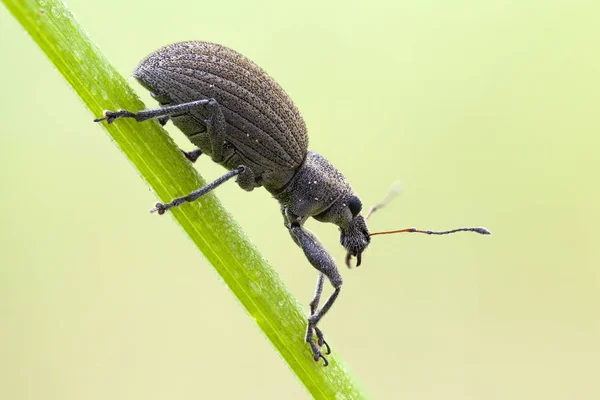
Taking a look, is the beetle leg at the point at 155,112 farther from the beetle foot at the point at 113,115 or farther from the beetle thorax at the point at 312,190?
the beetle thorax at the point at 312,190

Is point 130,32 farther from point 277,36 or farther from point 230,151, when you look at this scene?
point 230,151

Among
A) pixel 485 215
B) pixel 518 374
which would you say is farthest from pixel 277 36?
pixel 518 374

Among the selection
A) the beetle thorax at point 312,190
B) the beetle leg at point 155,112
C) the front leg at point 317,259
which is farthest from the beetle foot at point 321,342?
the beetle leg at point 155,112

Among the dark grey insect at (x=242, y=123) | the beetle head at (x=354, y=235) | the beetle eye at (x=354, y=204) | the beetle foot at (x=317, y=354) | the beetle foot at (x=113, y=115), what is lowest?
the beetle head at (x=354, y=235)

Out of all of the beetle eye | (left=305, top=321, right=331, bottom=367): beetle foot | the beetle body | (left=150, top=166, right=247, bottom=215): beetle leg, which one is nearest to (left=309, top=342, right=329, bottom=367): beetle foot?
(left=305, top=321, right=331, bottom=367): beetle foot

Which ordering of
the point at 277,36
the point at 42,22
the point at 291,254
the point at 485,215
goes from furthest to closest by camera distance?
the point at 277,36
the point at 485,215
the point at 291,254
the point at 42,22

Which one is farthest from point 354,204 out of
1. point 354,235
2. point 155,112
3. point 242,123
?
point 155,112

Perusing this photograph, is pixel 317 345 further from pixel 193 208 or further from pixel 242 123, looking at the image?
pixel 242 123
